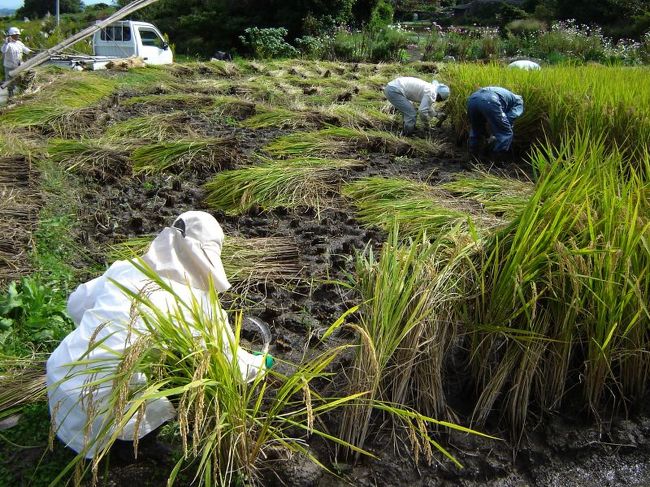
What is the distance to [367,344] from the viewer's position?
193cm

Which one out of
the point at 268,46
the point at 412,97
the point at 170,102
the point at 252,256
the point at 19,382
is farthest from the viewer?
the point at 268,46

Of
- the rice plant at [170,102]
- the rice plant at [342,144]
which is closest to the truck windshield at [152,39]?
the rice plant at [170,102]

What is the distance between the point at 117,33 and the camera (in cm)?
1263

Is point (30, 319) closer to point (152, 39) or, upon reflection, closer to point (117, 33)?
point (117, 33)

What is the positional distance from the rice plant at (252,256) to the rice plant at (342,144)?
73.7 inches

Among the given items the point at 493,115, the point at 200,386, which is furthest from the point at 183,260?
the point at 493,115

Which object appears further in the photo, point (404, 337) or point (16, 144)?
point (16, 144)

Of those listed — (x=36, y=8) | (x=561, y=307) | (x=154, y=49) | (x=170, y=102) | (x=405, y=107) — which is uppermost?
(x=561, y=307)

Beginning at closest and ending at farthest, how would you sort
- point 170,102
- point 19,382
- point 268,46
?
point 19,382
point 170,102
point 268,46

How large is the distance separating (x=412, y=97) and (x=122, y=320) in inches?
201

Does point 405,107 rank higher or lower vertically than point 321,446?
higher

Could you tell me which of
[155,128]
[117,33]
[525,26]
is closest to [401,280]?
[155,128]

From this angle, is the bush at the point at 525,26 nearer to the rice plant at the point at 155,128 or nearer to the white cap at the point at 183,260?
the rice plant at the point at 155,128

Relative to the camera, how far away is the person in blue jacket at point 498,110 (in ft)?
16.8
